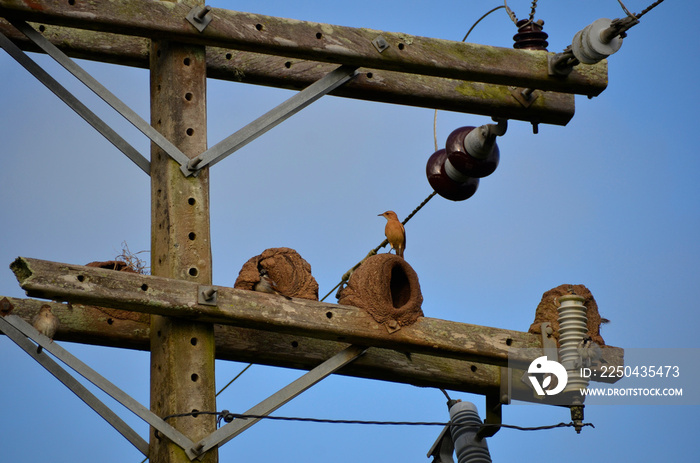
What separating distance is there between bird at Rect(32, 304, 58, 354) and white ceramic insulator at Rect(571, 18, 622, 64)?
3579 mm

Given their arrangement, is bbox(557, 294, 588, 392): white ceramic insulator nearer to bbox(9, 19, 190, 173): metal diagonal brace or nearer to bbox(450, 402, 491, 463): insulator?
bbox(450, 402, 491, 463): insulator

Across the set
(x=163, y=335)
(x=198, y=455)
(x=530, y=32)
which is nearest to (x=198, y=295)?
(x=163, y=335)

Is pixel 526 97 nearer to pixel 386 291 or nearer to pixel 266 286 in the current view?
pixel 386 291

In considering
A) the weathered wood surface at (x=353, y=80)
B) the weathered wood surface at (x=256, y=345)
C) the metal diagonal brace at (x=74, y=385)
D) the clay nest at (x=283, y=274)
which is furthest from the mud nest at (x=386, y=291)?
the metal diagonal brace at (x=74, y=385)

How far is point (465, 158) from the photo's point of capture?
9.48 metres

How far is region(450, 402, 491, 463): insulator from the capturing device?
9.23 metres

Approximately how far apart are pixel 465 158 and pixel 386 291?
1637 mm

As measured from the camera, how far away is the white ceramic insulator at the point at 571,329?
8.51 m

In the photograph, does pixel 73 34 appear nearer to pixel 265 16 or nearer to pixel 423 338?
pixel 265 16

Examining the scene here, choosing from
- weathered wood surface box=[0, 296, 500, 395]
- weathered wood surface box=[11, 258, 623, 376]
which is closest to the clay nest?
weathered wood surface box=[11, 258, 623, 376]

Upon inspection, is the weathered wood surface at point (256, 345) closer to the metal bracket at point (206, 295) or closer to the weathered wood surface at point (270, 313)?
the weathered wood surface at point (270, 313)

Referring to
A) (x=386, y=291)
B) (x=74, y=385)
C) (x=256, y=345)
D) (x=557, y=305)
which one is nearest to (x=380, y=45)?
(x=386, y=291)

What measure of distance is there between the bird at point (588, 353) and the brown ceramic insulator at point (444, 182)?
5.48ft

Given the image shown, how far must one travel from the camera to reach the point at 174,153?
7910 millimetres
